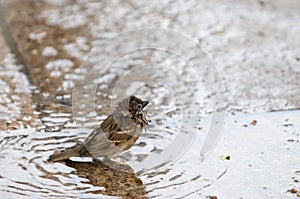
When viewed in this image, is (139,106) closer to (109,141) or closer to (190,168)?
(109,141)

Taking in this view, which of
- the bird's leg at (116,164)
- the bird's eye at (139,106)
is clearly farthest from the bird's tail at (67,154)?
the bird's eye at (139,106)

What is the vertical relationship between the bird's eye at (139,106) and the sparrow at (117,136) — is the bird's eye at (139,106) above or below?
above

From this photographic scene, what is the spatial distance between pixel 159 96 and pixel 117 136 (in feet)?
4.50

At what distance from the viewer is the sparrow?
4.55 meters

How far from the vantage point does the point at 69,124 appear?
5.22 metres

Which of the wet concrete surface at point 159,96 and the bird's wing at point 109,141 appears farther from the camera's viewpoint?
the bird's wing at point 109,141

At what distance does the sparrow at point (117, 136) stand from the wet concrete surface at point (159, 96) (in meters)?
0.12

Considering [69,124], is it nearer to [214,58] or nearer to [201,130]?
[201,130]

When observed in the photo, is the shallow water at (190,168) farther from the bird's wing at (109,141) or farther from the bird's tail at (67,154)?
the bird's wing at (109,141)

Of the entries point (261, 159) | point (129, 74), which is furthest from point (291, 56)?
point (261, 159)

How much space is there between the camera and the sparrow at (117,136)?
4555 mm

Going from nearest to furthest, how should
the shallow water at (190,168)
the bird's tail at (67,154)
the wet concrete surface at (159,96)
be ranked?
the shallow water at (190,168) < the wet concrete surface at (159,96) < the bird's tail at (67,154)

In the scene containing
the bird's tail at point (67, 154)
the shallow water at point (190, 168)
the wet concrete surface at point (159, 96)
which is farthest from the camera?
the bird's tail at point (67, 154)

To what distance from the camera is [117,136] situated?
4.55 metres
